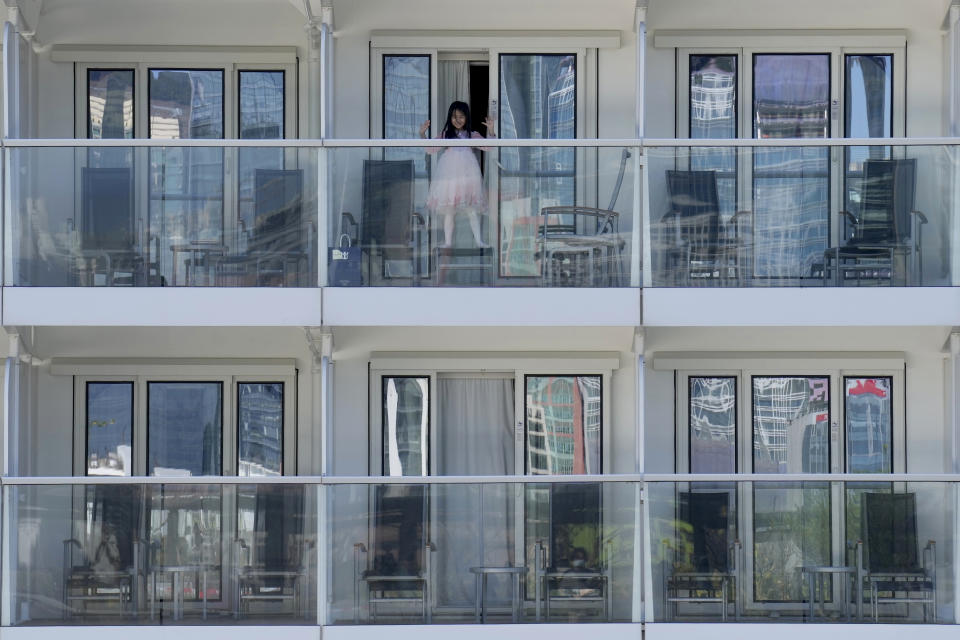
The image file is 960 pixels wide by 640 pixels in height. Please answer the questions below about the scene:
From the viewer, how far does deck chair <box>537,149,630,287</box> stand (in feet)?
38.4

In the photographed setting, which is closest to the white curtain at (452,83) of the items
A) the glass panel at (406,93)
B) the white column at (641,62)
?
the glass panel at (406,93)

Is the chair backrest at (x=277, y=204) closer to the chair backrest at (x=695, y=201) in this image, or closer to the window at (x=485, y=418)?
the window at (x=485, y=418)

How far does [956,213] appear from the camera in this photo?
1169cm

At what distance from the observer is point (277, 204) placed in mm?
11711

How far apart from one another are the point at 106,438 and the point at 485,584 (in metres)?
4.34

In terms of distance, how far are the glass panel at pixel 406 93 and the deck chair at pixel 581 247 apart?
8.30 ft

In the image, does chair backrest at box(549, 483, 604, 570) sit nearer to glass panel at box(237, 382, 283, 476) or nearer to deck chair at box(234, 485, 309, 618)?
deck chair at box(234, 485, 309, 618)

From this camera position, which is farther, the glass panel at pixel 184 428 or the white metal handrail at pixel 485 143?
the glass panel at pixel 184 428

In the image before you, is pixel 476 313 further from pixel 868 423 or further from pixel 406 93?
pixel 868 423

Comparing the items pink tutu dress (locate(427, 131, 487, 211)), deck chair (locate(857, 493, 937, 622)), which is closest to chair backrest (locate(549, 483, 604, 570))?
deck chair (locate(857, 493, 937, 622))

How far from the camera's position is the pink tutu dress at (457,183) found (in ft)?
37.9

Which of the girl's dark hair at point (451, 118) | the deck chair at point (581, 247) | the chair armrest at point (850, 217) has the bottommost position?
the deck chair at point (581, 247)

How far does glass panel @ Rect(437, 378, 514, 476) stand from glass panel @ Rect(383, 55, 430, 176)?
2.42m

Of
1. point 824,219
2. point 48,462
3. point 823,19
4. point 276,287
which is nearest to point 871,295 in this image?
point 824,219
